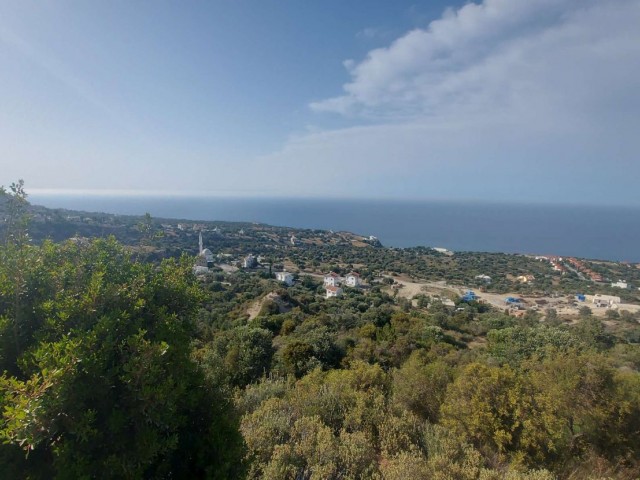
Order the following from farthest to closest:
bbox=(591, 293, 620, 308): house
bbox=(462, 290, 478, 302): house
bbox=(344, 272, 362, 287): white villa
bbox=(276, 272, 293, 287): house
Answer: bbox=(344, 272, 362, 287): white villa, bbox=(276, 272, 293, 287): house, bbox=(462, 290, 478, 302): house, bbox=(591, 293, 620, 308): house

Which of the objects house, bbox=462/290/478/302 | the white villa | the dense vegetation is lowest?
house, bbox=462/290/478/302

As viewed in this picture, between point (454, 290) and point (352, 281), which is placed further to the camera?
point (352, 281)

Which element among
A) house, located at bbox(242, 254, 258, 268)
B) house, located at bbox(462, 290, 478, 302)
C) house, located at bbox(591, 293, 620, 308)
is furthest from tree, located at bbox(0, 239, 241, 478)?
house, located at bbox(242, 254, 258, 268)

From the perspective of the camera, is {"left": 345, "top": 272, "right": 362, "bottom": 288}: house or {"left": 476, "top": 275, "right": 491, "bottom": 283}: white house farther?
{"left": 476, "top": 275, "right": 491, "bottom": 283}: white house

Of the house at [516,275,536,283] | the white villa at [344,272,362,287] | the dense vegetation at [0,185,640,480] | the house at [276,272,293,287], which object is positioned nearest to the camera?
the dense vegetation at [0,185,640,480]

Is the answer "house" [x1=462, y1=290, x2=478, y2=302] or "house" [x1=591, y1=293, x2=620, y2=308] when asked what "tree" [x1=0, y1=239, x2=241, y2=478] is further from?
"house" [x1=591, y1=293, x2=620, y2=308]

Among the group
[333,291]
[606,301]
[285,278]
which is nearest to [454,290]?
[606,301]

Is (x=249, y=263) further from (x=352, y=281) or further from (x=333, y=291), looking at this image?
(x=333, y=291)

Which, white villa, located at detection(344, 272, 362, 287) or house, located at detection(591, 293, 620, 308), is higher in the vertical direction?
white villa, located at detection(344, 272, 362, 287)
